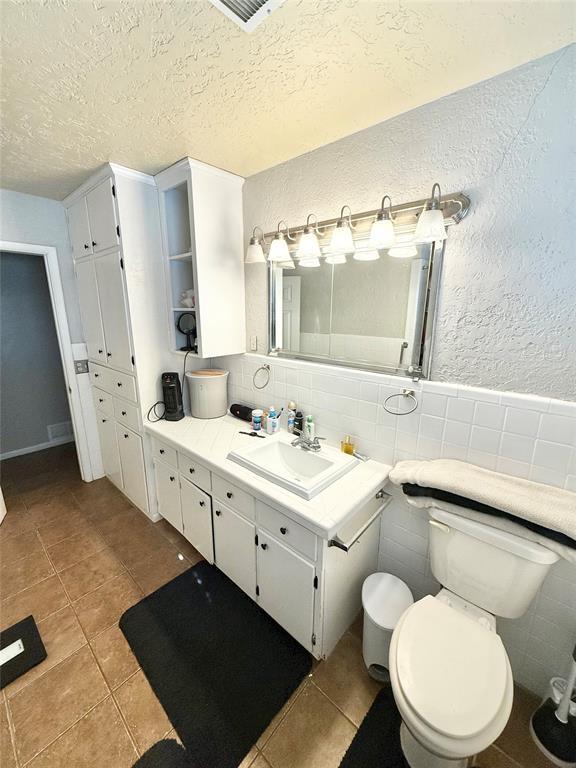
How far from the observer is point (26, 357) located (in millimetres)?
3156

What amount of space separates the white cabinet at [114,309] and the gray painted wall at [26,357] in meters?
1.67

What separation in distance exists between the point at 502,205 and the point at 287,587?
1.71 metres

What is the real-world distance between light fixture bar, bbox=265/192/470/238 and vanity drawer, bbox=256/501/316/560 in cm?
130

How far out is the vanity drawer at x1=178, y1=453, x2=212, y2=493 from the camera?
5.26 feet

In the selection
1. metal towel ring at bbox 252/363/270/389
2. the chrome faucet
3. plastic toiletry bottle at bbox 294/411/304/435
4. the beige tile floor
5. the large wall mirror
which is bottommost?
the beige tile floor

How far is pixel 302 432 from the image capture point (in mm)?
1710

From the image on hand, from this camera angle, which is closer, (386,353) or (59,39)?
(59,39)

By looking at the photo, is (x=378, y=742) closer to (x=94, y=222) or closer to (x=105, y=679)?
(x=105, y=679)

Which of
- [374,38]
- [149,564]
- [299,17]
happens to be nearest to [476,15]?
[374,38]

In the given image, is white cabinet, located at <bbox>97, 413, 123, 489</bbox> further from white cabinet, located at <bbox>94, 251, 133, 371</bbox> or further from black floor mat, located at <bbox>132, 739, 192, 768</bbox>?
black floor mat, located at <bbox>132, 739, 192, 768</bbox>

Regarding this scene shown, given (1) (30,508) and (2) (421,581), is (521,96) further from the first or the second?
(1) (30,508)

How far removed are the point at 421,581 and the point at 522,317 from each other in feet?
4.18

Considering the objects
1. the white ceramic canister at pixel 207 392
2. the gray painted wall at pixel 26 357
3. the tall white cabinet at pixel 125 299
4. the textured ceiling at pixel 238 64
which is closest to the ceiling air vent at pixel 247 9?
the textured ceiling at pixel 238 64

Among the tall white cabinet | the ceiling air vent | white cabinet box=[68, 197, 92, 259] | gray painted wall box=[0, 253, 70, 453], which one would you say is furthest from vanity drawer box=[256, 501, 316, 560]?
gray painted wall box=[0, 253, 70, 453]
